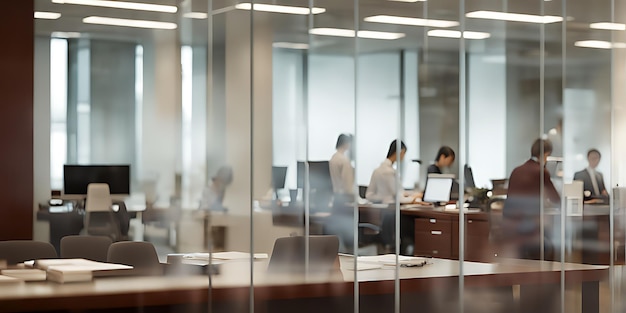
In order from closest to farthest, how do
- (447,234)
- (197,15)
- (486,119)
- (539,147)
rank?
(197,15) < (447,234) < (486,119) < (539,147)

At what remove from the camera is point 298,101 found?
18.9 feet

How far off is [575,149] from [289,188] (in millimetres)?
2214

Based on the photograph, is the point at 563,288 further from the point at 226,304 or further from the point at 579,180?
the point at 226,304

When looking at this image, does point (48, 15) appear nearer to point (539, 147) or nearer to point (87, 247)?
point (87, 247)

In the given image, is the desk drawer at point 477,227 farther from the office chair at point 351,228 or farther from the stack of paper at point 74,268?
the stack of paper at point 74,268

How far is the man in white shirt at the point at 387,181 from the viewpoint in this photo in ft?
19.7

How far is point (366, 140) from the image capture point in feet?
19.5

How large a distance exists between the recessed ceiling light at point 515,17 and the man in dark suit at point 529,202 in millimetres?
791

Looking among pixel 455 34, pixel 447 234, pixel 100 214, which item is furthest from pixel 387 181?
pixel 100 214

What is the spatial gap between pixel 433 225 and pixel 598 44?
1.88m

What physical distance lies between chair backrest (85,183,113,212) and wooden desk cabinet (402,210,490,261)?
1.79m

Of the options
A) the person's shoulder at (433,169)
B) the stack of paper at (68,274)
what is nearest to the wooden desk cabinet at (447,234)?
the person's shoulder at (433,169)

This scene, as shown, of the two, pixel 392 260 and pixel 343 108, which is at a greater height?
pixel 343 108

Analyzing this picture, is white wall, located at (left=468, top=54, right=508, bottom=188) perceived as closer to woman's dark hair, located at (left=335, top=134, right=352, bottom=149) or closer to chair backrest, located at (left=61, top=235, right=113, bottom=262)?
woman's dark hair, located at (left=335, top=134, right=352, bottom=149)
